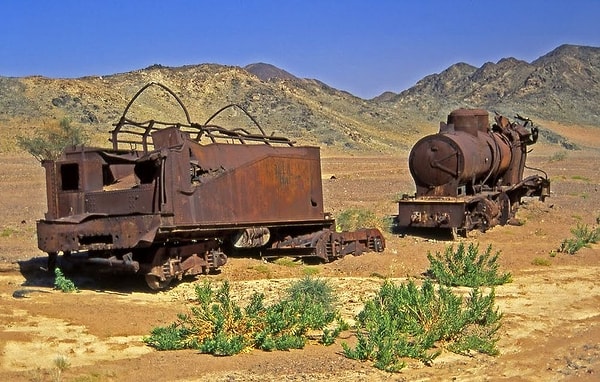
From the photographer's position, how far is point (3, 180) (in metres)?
33.8

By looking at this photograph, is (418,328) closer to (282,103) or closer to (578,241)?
(578,241)

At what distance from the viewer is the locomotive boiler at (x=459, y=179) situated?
54.5 feet

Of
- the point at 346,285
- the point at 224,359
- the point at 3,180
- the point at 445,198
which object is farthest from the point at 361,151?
the point at 224,359

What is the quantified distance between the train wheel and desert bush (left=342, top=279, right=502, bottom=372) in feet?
10.3

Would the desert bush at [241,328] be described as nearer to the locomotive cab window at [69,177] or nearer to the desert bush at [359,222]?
the locomotive cab window at [69,177]

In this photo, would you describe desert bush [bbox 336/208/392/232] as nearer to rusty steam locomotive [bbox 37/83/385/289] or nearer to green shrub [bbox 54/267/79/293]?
rusty steam locomotive [bbox 37/83/385/289]

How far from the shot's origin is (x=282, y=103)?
245ft

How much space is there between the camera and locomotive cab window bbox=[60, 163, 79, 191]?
11711 mm

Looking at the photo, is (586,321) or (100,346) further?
(586,321)

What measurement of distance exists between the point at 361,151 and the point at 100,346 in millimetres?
57005

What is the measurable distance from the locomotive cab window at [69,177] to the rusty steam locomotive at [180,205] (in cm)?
2

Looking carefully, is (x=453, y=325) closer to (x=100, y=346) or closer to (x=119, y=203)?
(x=100, y=346)

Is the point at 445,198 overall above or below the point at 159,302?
above

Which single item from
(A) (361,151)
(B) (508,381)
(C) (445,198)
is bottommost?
(B) (508,381)
